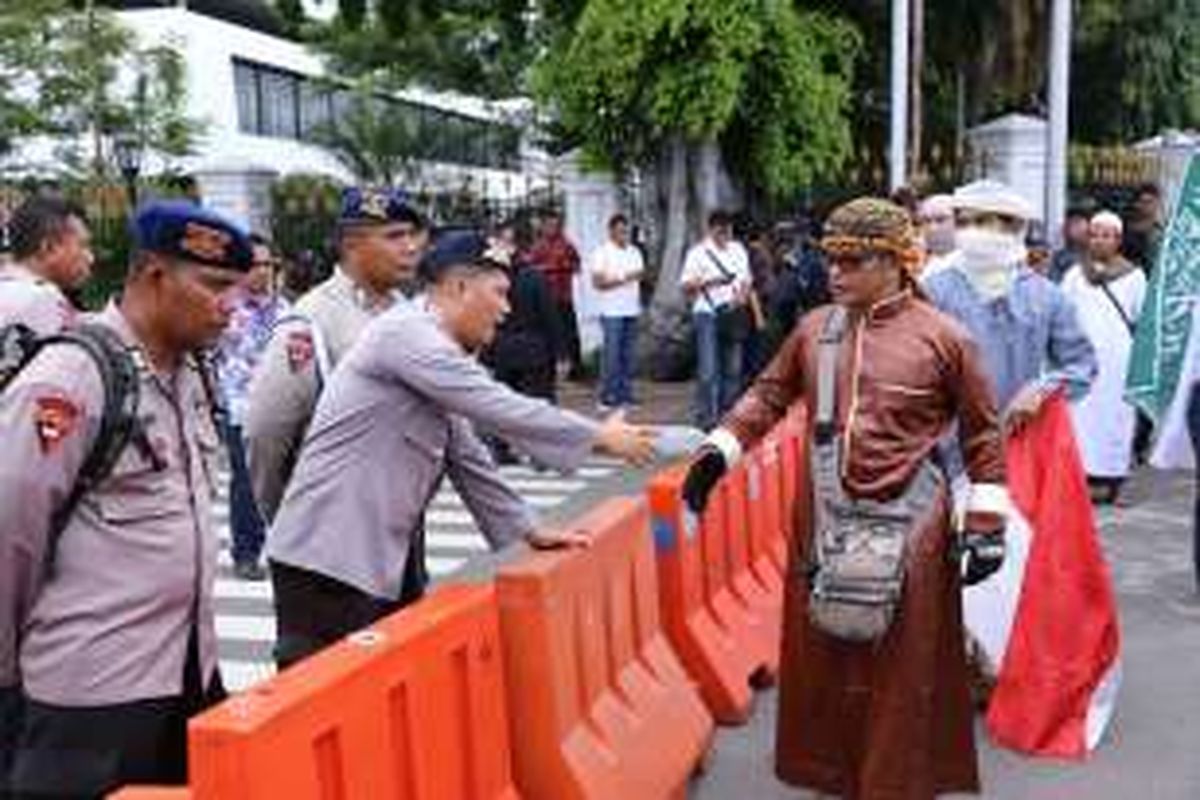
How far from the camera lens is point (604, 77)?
17266 millimetres

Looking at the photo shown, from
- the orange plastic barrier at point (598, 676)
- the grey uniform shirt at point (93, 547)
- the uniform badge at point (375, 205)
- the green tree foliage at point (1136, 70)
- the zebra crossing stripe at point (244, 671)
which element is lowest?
the zebra crossing stripe at point (244, 671)

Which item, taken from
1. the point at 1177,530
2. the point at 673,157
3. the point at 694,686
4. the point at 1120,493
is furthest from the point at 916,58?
the point at 694,686

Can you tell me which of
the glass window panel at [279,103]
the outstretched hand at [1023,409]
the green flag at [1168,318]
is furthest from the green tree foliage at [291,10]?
the glass window panel at [279,103]

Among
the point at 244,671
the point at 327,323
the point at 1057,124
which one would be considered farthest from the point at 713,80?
the point at 327,323

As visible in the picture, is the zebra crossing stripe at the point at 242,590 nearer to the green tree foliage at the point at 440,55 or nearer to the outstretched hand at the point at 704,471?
the outstretched hand at the point at 704,471

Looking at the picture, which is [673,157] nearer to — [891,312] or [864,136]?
[864,136]

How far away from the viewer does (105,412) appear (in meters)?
3.29

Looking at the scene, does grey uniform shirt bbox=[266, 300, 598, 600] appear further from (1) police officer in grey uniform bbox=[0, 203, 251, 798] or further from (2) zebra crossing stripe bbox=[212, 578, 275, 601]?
(2) zebra crossing stripe bbox=[212, 578, 275, 601]

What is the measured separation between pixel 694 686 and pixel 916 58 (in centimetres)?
1447

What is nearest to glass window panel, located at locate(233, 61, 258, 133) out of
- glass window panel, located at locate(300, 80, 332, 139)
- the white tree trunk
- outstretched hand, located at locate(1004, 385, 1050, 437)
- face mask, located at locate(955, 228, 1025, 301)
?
glass window panel, located at locate(300, 80, 332, 139)

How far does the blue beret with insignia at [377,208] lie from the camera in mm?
5230

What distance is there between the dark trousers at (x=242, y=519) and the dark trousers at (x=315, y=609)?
190 inches

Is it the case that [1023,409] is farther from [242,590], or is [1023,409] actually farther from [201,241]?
[242,590]

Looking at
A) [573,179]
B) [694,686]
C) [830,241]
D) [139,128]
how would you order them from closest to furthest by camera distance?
[830,241] → [694,686] → [573,179] → [139,128]
